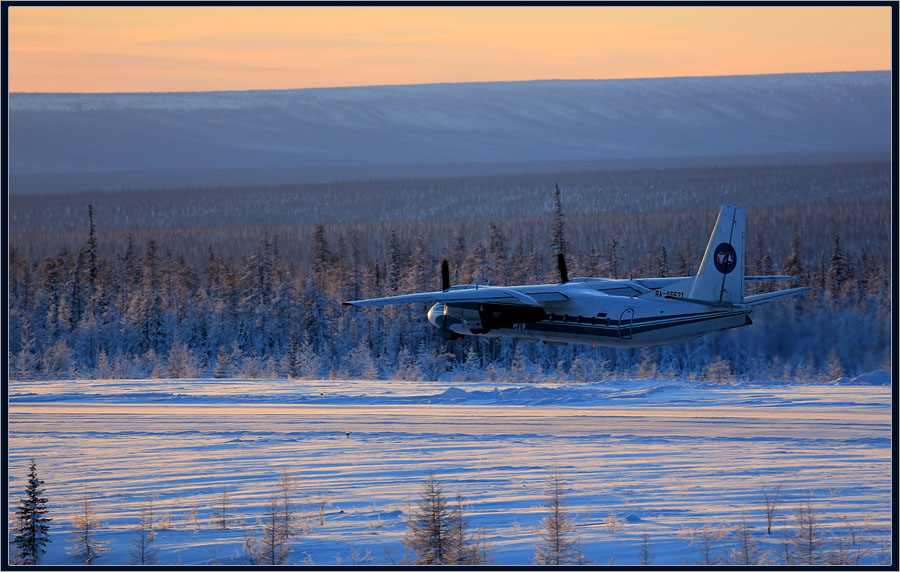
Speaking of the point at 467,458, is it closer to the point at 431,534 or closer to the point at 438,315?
the point at 431,534

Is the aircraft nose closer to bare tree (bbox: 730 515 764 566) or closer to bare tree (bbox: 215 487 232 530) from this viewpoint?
bare tree (bbox: 215 487 232 530)

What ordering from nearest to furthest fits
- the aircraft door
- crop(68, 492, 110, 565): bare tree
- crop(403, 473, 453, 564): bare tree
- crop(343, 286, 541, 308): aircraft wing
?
1. crop(403, 473, 453, 564): bare tree
2. crop(68, 492, 110, 565): bare tree
3. the aircraft door
4. crop(343, 286, 541, 308): aircraft wing

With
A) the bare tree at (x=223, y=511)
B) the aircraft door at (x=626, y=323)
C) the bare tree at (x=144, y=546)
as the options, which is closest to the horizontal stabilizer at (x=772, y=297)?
the aircraft door at (x=626, y=323)

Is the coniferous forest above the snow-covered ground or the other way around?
above

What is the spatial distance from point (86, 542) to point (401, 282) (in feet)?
126

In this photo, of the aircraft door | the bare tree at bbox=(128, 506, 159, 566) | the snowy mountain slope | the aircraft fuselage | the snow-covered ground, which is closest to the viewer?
the bare tree at bbox=(128, 506, 159, 566)

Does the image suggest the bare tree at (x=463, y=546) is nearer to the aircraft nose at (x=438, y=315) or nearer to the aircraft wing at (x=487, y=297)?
the aircraft wing at (x=487, y=297)

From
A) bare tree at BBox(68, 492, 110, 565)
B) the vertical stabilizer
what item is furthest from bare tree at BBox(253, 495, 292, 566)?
the vertical stabilizer

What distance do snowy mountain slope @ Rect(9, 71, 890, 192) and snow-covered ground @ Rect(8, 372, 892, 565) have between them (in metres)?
134

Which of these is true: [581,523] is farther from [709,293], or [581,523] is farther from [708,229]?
[708,229]

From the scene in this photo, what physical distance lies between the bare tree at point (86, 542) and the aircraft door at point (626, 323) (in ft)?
60.2

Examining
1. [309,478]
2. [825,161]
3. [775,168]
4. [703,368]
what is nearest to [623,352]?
[703,368]

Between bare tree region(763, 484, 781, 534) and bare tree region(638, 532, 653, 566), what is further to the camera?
bare tree region(763, 484, 781, 534)

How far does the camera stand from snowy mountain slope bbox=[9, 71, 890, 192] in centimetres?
15675
